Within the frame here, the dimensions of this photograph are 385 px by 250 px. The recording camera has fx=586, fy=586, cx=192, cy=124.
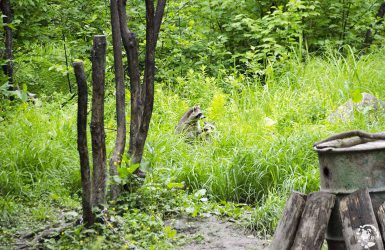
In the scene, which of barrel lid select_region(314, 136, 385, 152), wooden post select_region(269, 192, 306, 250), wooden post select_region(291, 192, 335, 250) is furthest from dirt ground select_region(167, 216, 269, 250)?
barrel lid select_region(314, 136, 385, 152)

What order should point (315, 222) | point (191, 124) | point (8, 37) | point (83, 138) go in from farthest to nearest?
point (8, 37) → point (191, 124) → point (83, 138) → point (315, 222)

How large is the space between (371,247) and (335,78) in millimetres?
5720

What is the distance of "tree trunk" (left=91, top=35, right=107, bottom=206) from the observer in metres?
4.59

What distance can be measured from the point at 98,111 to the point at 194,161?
Answer: 2182 millimetres

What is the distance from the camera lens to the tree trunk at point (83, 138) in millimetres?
4355

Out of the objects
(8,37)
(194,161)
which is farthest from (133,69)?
(8,37)

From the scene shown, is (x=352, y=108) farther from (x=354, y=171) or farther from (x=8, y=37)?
(x=8, y=37)

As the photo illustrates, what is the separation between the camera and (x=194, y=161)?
660cm

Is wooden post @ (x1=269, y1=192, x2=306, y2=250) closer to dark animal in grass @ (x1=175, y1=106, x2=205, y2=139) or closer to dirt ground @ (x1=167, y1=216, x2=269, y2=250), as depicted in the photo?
dirt ground @ (x1=167, y1=216, x2=269, y2=250)

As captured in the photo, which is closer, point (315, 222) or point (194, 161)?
point (315, 222)

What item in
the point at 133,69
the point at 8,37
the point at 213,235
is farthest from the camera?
the point at 8,37

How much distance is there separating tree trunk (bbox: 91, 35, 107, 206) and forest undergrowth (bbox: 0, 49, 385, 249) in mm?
238

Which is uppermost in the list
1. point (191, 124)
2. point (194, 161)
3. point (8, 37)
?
point (8, 37)

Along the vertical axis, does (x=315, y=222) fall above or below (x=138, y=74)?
below
